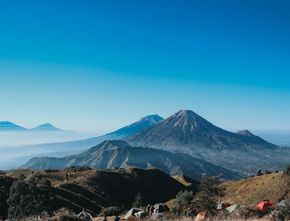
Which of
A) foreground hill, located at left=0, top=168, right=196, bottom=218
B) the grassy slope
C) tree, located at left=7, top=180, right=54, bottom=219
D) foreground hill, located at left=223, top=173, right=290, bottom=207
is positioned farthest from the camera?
the grassy slope

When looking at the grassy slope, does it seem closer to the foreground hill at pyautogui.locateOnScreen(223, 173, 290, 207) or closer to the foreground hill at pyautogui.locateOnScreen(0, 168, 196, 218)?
the foreground hill at pyautogui.locateOnScreen(0, 168, 196, 218)

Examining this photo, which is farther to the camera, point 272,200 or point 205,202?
point 272,200

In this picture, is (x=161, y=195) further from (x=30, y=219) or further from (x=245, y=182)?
(x=30, y=219)

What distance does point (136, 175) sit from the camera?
146 metres

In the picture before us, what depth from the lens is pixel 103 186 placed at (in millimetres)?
118625

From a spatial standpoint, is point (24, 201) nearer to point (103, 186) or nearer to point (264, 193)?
point (264, 193)

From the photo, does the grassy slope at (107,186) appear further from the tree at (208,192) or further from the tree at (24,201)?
the tree at (24,201)

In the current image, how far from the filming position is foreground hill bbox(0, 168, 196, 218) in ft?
284

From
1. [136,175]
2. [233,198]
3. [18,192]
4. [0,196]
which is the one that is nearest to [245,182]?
[233,198]

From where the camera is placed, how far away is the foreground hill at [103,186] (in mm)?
86475

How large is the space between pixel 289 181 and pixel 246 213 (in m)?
62.7

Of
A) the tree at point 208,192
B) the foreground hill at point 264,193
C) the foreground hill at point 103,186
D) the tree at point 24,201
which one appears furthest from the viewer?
the foreground hill at point 103,186

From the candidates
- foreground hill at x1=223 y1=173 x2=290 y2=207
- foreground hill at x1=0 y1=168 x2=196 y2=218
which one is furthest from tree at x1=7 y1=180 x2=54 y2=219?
foreground hill at x1=223 y1=173 x2=290 y2=207

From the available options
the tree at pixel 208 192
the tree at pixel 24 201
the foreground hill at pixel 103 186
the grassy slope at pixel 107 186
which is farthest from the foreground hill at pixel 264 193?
the tree at pixel 24 201
